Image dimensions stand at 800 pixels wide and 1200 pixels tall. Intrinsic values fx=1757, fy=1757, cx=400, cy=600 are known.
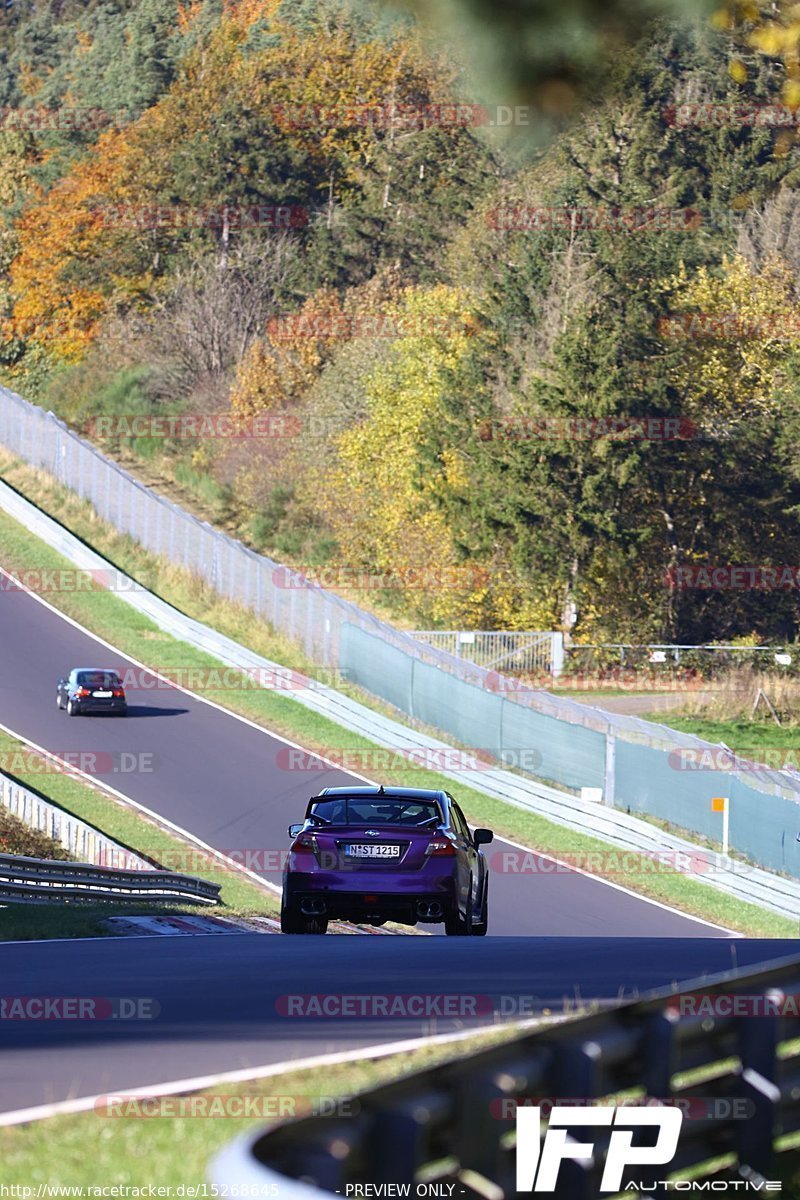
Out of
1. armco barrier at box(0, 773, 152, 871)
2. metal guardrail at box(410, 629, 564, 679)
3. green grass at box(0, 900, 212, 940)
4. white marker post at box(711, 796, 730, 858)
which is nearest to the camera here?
green grass at box(0, 900, 212, 940)

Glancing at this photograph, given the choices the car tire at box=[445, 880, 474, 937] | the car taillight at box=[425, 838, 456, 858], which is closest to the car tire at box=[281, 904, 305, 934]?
the car tire at box=[445, 880, 474, 937]

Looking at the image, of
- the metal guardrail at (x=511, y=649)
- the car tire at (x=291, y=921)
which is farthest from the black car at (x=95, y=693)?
the car tire at (x=291, y=921)

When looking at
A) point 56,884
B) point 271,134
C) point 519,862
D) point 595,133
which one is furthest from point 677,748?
point 271,134

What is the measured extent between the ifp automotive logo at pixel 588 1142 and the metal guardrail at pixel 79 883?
16.8 metres

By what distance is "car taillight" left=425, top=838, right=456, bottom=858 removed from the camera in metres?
16.4

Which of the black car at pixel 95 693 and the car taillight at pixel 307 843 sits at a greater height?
the car taillight at pixel 307 843

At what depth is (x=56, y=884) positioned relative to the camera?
920 inches

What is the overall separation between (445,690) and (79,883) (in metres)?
25.7

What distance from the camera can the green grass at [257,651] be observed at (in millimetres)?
33372

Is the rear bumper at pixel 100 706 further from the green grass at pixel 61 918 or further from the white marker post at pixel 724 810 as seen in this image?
the green grass at pixel 61 918

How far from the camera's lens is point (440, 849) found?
53.9 feet

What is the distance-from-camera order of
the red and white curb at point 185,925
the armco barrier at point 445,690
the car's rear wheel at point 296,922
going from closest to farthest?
1. the car's rear wheel at point 296,922
2. the red and white curb at point 185,925
3. the armco barrier at point 445,690

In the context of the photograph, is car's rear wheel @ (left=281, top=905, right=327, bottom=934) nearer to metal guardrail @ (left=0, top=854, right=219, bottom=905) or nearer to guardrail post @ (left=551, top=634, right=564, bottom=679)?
metal guardrail @ (left=0, top=854, right=219, bottom=905)

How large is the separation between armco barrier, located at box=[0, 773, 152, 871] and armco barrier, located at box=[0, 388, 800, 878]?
1235 centimetres
